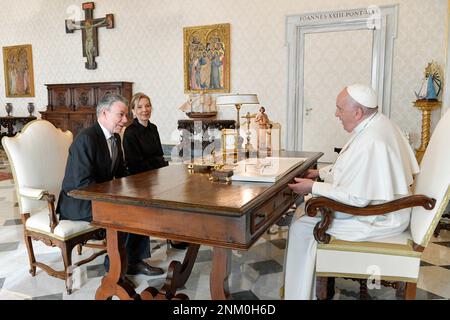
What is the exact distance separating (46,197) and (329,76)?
582 centimetres

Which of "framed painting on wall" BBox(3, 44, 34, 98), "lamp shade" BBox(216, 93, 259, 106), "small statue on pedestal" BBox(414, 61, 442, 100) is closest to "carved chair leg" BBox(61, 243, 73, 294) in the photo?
"lamp shade" BBox(216, 93, 259, 106)

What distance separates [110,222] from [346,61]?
241 inches

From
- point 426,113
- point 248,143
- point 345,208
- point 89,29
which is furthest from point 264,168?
point 89,29

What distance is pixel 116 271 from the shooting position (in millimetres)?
2314

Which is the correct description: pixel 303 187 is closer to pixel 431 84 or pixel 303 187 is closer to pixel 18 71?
pixel 431 84

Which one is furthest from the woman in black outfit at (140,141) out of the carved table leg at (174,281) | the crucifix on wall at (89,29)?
the crucifix on wall at (89,29)

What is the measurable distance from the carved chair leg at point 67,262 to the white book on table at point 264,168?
50.3 inches

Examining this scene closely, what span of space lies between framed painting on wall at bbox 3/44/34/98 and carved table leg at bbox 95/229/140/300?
30.7 ft

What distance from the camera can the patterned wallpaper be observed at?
669 cm

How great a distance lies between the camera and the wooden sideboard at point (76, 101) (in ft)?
29.0

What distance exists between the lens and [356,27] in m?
6.94

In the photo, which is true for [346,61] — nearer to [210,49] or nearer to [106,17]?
[210,49]

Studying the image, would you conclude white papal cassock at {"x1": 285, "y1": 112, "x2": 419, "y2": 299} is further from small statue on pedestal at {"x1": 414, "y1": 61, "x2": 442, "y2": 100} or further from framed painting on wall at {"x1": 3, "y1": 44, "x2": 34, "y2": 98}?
framed painting on wall at {"x1": 3, "y1": 44, "x2": 34, "y2": 98}

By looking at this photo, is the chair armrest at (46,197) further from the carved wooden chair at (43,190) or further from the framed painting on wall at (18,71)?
the framed painting on wall at (18,71)
